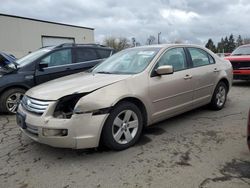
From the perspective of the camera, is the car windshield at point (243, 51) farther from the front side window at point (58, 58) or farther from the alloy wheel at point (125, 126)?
the alloy wheel at point (125, 126)

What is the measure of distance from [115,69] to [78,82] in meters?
0.89

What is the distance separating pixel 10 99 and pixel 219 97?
188 inches

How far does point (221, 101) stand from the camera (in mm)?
6230

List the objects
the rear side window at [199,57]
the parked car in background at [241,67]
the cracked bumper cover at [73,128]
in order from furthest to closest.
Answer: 1. the parked car in background at [241,67]
2. the rear side window at [199,57]
3. the cracked bumper cover at [73,128]

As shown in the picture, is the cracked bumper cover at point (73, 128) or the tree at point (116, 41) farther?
the tree at point (116, 41)

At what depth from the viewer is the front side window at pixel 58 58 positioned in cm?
695

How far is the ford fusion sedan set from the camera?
358cm

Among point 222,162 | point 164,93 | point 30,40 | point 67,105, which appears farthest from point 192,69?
point 30,40

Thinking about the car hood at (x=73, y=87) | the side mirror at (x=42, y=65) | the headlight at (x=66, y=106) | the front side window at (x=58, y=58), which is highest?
the front side window at (x=58, y=58)

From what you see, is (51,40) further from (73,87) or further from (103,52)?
(73,87)

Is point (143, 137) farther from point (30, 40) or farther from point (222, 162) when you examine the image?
point (30, 40)

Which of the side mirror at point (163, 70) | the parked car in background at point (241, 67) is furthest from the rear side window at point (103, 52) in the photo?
the parked car in background at point (241, 67)

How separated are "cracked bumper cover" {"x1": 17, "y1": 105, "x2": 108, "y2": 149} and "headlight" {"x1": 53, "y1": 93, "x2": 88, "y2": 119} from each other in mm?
96

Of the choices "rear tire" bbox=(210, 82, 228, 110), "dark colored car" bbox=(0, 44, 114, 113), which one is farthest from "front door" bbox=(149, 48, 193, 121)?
"dark colored car" bbox=(0, 44, 114, 113)
